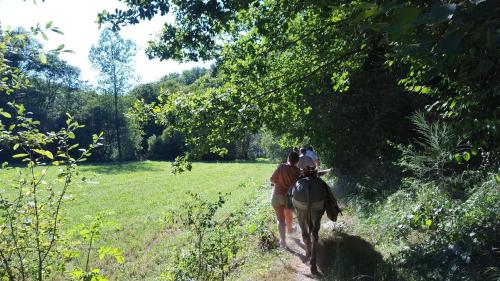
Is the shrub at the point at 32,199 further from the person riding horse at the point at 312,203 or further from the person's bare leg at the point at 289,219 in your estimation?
the person's bare leg at the point at 289,219

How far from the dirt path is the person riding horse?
15.1 inches

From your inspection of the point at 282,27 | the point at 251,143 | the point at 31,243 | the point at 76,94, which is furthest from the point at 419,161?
the point at 76,94

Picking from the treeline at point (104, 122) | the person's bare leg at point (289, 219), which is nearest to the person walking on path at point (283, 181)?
the person's bare leg at point (289, 219)

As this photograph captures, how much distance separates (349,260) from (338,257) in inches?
24.4

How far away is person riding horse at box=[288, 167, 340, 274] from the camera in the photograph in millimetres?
6859

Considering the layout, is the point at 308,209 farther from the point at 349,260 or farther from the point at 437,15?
the point at 437,15

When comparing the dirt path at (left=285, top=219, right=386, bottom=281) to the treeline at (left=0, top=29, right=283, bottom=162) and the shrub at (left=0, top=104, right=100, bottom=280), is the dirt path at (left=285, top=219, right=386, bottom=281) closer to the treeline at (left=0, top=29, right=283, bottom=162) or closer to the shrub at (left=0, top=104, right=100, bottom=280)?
the shrub at (left=0, top=104, right=100, bottom=280)

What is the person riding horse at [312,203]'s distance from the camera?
22.5ft

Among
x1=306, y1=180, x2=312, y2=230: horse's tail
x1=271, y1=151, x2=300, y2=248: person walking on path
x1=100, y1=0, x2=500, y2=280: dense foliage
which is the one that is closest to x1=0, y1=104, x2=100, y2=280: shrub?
x1=100, y1=0, x2=500, y2=280: dense foliage

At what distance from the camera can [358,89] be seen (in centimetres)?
1366

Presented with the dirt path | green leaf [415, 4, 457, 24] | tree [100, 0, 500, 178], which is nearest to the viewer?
green leaf [415, 4, 457, 24]

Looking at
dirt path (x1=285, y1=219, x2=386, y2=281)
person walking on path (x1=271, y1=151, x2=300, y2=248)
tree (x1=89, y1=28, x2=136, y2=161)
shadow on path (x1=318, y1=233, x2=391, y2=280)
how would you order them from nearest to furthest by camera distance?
shadow on path (x1=318, y1=233, x2=391, y2=280)
dirt path (x1=285, y1=219, x2=386, y2=281)
person walking on path (x1=271, y1=151, x2=300, y2=248)
tree (x1=89, y1=28, x2=136, y2=161)

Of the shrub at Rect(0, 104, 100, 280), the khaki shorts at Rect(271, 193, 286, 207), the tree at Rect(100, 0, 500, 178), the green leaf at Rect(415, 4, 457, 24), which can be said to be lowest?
the khaki shorts at Rect(271, 193, 286, 207)

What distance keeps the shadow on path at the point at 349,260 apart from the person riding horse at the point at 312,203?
464 mm
